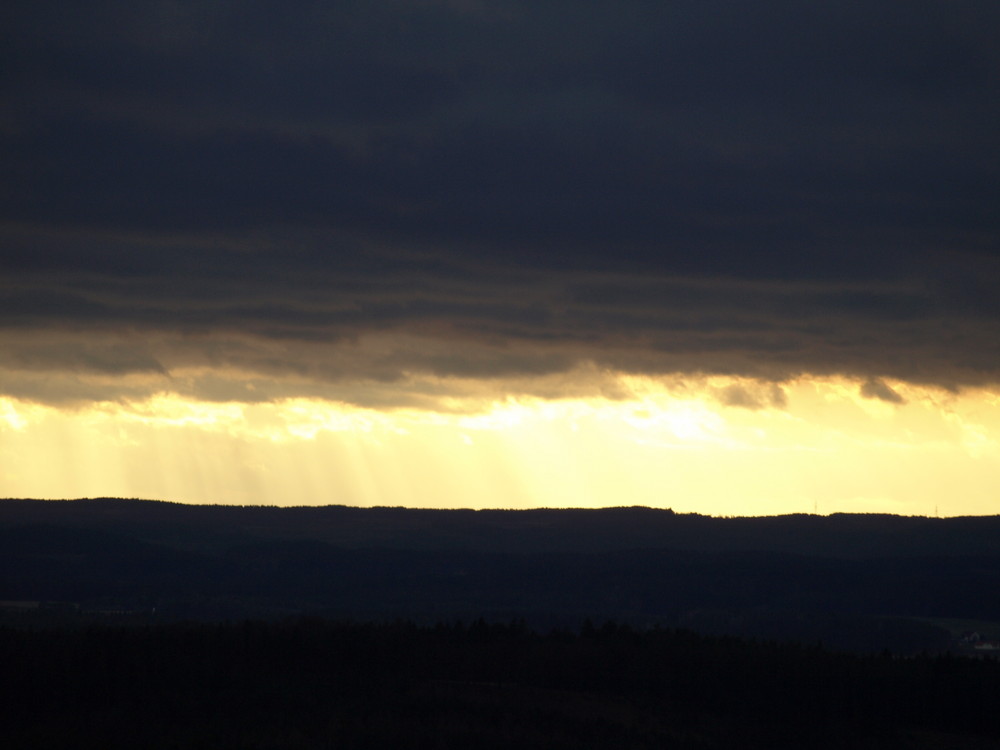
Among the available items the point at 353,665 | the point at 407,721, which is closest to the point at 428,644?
the point at 353,665

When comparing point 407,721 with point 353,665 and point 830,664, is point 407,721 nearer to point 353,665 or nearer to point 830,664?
point 353,665

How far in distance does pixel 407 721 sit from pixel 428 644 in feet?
138

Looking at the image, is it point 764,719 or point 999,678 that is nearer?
point 764,719

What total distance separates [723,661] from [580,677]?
1471cm

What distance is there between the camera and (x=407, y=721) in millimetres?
129500

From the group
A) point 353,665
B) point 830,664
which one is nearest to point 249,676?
point 353,665

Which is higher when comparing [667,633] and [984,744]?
[667,633]

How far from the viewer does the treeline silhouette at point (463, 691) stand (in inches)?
5113

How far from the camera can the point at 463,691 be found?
143 metres

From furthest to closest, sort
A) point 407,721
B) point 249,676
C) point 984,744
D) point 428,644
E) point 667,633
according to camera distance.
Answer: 1. point 667,633
2. point 428,644
3. point 249,676
4. point 984,744
5. point 407,721

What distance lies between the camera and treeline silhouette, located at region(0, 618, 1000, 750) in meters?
130

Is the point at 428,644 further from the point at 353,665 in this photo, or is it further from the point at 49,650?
the point at 49,650

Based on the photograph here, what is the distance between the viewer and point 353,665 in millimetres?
161250

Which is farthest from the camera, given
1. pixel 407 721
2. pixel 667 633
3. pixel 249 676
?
pixel 667 633
